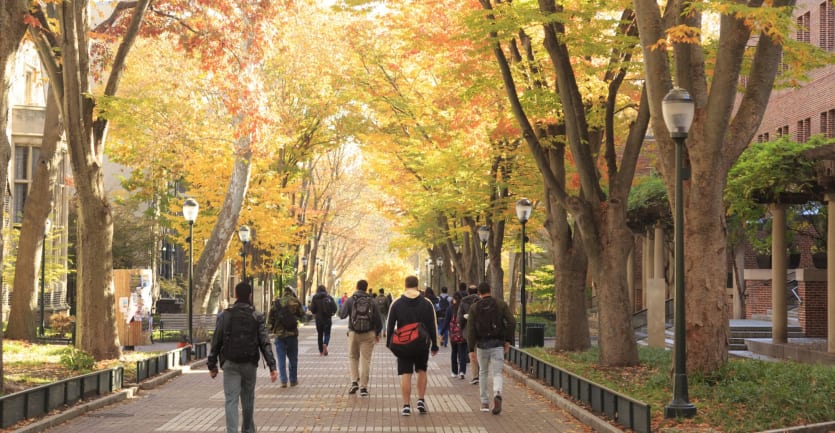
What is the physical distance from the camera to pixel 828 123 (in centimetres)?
3625

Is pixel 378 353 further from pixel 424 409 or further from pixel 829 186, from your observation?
pixel 424 409

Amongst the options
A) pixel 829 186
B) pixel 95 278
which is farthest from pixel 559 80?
pixel 95 278

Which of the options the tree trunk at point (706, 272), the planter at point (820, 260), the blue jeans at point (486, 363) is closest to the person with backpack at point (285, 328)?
the blue jeans at point (486, 363)

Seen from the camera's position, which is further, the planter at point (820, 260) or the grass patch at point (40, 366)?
the planter at point (820, 260)

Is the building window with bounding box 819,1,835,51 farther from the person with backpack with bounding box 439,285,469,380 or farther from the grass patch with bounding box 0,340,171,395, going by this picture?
the grass patch with bounding box 0,340,171,395

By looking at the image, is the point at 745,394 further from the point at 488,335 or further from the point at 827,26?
the point at 827,26

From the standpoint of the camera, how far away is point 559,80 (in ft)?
68.6

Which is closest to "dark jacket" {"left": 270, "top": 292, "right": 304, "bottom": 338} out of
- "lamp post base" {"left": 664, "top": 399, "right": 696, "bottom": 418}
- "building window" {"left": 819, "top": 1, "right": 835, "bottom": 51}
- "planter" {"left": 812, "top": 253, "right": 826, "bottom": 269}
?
"lamp post base" {"left": 664, "top": 399, "right": 696, "bottom": 418}

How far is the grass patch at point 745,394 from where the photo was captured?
41.4 ft

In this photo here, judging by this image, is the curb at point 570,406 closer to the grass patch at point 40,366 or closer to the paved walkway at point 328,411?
the paved walkway at point 328,411

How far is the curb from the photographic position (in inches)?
529

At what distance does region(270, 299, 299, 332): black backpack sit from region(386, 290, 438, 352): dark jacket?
187 inches

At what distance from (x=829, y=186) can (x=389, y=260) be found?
102 metres

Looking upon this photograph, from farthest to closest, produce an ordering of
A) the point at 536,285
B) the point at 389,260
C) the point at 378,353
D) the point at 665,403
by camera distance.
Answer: the point at 389,260, the point at 536,285, the point at 378,353, the point at 665,403
